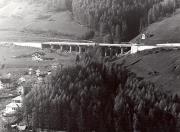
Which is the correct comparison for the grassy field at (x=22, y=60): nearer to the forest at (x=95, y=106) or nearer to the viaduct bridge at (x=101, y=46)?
the viaduct bridge at (x=101, y=46)

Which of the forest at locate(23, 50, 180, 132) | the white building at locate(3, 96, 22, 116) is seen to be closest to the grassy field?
the white building at locate(3, 96, 22, 116)

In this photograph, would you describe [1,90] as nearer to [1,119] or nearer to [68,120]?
[1,119]

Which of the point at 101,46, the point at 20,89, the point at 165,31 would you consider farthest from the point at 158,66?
the point at 20,89

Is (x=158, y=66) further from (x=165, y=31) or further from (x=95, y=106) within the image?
(x=165, y=31)

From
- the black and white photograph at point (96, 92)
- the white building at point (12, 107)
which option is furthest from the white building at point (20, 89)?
the white building at point (12, 107)

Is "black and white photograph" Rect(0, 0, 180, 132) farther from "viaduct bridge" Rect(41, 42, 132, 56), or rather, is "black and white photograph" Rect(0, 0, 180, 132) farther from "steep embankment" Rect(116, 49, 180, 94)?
"viaduct bridge" Rect(41, 42, 132, 56)

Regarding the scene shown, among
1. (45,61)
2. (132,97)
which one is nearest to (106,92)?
(132,97)
